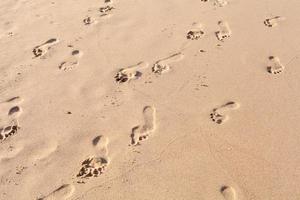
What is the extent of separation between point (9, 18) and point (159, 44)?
201 cm

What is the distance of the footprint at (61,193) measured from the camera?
2846 mm

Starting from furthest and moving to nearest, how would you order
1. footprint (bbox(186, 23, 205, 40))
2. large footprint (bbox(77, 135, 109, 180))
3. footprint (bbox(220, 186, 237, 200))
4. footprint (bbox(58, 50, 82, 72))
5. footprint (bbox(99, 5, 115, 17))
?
footprint (bbox(99, 5, 115, 17))
footprint (bbox(186, 23, 205, 40))
footprint (bbox(58, 50, 82, 72))
large footprint (bbox(77, 135, 109, 180))
footprint (bbox(220, 186, 237, 200))

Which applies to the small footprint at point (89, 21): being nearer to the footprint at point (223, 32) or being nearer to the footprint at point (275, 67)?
the footprint at point (223, 32)

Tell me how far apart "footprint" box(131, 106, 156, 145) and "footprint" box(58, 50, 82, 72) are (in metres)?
1.04

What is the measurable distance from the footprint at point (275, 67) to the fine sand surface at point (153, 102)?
12 millimetres

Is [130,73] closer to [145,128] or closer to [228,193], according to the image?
[145,128]

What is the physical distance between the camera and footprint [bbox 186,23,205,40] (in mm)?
4172

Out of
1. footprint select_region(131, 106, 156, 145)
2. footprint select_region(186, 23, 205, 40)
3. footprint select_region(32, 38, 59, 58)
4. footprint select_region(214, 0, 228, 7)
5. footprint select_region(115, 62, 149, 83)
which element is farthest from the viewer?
footprint select_region(214, 0, 228, 7)

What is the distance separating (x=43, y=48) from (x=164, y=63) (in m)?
1.34

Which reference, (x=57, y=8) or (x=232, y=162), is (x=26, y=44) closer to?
(x=57, y=8)

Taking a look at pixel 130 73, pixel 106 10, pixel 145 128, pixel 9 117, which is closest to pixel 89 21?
pixel 106 10

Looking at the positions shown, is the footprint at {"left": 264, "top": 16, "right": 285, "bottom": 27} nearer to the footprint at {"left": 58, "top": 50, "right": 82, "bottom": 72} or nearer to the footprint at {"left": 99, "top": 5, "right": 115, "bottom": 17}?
the footprint at {"left": 99, "top": 5, "right": 115, "bottom": 17}

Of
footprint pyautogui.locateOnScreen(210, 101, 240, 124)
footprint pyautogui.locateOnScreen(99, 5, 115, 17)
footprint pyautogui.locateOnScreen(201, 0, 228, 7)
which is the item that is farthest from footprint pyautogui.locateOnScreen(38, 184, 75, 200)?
footprint pyautogui.locateOnScreen(201, 0, 228, 7)

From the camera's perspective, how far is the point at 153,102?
137 inches
